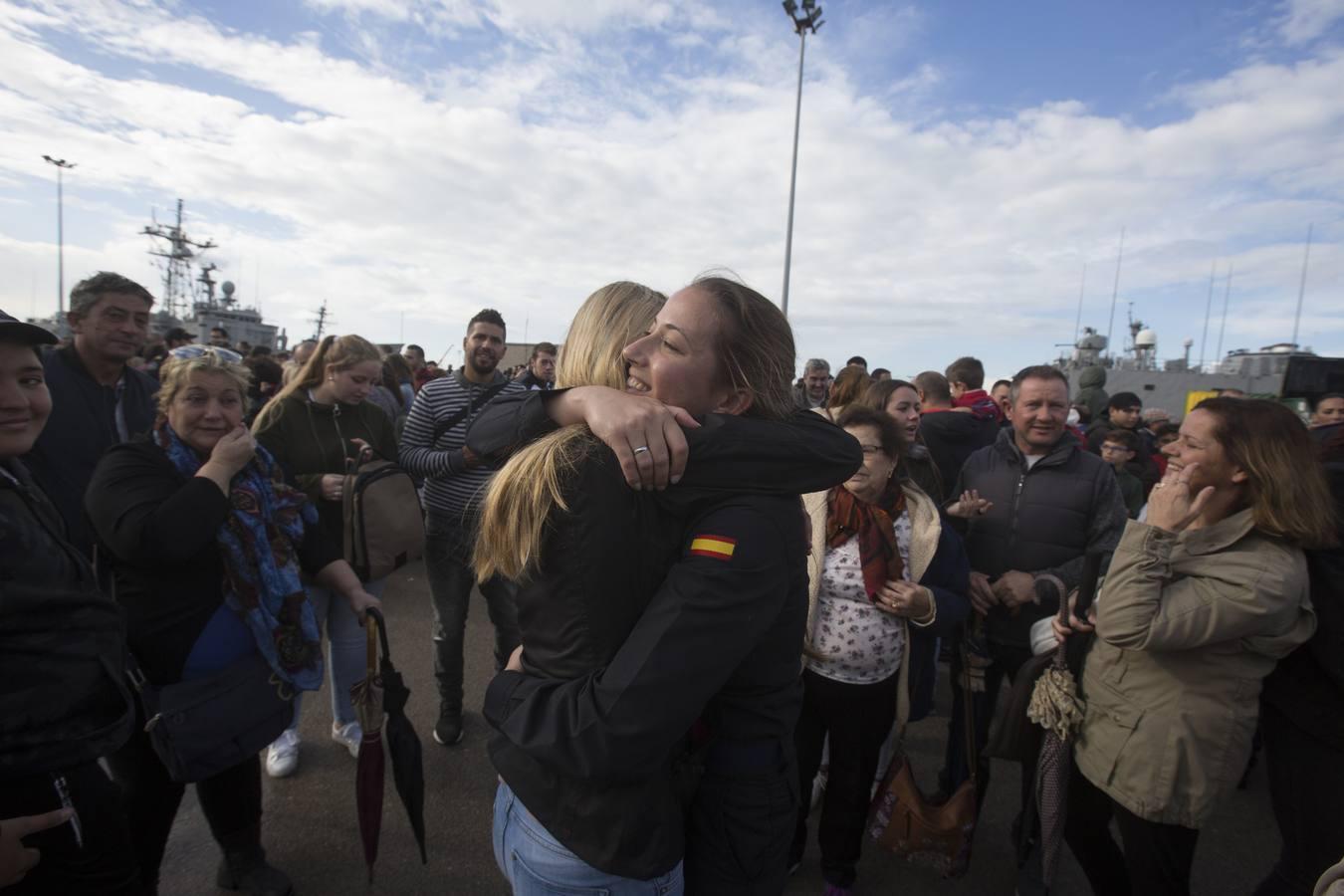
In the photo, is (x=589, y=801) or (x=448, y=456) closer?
(x=589, y=801)

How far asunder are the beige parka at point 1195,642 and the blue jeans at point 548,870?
176 cm

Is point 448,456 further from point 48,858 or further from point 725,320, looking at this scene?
point 725,320

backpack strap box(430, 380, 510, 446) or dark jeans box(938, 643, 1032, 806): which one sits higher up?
backpack strap box(430, 380, 510, 446)

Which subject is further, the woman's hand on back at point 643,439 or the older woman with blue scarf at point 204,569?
the older woman with blue scarf at point 204,569

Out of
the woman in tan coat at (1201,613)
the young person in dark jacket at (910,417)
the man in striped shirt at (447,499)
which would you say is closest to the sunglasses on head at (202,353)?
A: the man in striped shirt at (447,499)

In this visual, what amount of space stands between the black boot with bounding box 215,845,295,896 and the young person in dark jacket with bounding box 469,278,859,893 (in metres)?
1.92

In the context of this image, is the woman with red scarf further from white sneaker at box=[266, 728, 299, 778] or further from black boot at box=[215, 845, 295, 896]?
white sneaker at box=[266, 728, 299, 778]

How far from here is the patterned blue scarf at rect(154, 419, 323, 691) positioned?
94.4 inches

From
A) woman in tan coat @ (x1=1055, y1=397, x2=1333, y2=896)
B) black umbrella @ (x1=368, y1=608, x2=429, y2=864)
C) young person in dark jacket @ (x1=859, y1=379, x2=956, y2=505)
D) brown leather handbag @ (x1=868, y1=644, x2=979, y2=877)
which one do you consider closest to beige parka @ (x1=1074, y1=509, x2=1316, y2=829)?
woman in tan coat @ (x1=1055, y1=397, x2=1333, y2=896)

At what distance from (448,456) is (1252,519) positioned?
3504 mm

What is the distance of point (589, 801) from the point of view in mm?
1195

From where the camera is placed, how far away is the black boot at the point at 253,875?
2.61m

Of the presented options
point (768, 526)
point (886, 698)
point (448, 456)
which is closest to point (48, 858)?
point (768, 526)

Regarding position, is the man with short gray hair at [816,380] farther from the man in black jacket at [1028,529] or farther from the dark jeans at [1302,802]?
the dark jeans at [1302,802]
